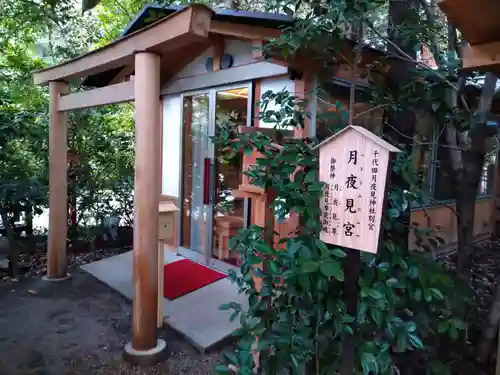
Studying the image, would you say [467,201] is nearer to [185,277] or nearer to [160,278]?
[160,278]

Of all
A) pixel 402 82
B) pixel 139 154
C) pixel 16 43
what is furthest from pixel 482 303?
pixel 16 43

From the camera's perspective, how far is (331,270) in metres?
1.55

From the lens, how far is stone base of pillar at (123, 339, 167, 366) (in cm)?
314

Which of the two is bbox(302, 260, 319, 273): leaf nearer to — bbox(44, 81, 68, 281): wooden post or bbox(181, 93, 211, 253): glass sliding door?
bbox(181, 93, 211, 253): glass sliding door

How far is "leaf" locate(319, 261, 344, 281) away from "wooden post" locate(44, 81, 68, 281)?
14.1ft

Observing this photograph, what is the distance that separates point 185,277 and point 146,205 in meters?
1.79

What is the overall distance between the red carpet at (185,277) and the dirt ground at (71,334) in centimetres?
49

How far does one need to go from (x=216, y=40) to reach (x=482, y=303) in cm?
406

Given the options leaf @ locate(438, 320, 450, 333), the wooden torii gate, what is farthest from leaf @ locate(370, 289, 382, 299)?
the wooden torii gate

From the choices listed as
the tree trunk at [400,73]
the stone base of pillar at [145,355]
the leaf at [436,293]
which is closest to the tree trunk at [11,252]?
the stone base of pillar at [145,355]

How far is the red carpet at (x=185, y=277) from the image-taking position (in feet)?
14.3

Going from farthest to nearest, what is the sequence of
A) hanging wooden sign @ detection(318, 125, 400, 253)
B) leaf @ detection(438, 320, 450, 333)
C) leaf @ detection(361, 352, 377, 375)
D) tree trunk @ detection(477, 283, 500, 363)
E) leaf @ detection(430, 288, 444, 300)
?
tree trunk @ detection(477, 283, 500, 363) < leaf @ detection(438, 320, 450, 333) < leaf @ detection(430, 288, 444, 300) < leaf @ detection(361, 352, 377, 375) < hanging wooden sign @ detection(318, 125, 400, 253)

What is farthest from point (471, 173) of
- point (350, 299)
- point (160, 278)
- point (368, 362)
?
point (160, 278)

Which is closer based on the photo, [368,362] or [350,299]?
[368,362]
